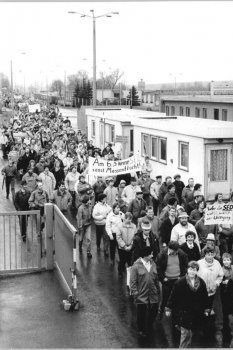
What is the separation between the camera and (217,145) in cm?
2080

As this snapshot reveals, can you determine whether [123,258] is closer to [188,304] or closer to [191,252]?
[191,252]

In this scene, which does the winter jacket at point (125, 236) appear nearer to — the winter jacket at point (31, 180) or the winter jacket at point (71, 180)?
the winter jacket at point (31, 180)

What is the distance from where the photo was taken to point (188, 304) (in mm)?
8719

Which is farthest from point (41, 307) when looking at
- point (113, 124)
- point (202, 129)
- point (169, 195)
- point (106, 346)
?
point (113, 124)

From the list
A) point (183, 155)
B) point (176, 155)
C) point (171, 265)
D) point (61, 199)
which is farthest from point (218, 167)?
point (171, 265)

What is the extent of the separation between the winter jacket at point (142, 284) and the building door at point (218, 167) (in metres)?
11.4


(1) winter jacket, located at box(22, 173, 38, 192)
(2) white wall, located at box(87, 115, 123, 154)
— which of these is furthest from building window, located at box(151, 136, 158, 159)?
(1) winter jacket, located at box(22, 173, 38, 192)

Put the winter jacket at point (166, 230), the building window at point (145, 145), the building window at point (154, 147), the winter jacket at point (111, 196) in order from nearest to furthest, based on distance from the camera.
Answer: the winter jacket at point (166, 230) < the winter jacket at point (111, 196) < the building window at point (154, 147) < the building window at point (145, 145)

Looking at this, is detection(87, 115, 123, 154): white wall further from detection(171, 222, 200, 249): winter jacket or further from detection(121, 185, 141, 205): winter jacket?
detection(171, 222, 200, 249): winter jacket

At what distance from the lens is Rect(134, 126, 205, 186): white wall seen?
68.5 feet

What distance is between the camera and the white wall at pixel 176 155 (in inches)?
822

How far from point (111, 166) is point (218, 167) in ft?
13.9

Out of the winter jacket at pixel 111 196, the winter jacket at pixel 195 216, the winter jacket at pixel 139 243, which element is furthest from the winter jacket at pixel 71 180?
the winter jacket at pixel 139 243

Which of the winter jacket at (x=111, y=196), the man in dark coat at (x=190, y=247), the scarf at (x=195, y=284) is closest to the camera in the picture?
the scarf at (x=195, y=284)
